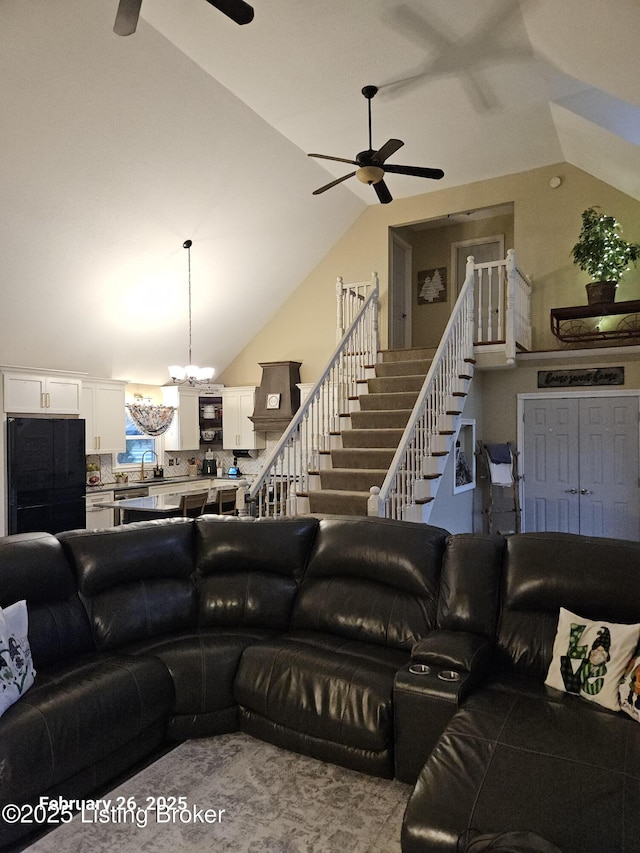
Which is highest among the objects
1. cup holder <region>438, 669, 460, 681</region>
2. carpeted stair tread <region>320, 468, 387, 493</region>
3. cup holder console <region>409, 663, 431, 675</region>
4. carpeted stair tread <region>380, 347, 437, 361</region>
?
carpeted stair tread <region>380, 347, 437, 361</region>

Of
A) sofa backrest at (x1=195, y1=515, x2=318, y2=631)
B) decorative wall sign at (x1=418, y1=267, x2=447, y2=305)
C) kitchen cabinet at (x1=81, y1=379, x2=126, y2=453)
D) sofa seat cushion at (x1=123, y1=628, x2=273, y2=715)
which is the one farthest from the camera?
decorative wall sign at (x1=418, y1=267, x2=447, y2=305)

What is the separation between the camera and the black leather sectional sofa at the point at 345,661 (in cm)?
175

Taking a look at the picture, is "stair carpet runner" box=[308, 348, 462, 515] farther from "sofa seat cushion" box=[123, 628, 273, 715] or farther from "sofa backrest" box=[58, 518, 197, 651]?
"sofa seat cushion" box=[123, 628, 273, 715]

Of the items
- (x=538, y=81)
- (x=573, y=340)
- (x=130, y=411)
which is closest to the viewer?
(x=538, y=81)

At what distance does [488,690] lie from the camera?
91.5 inches

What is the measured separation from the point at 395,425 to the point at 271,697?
4125 mm

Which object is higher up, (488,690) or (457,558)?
(457,558)

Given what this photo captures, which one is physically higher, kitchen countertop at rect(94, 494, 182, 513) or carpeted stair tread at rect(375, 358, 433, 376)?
carpeted stair tread at rect(375, 358, 433, 376)

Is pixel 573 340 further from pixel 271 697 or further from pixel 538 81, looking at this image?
pixel 271 697

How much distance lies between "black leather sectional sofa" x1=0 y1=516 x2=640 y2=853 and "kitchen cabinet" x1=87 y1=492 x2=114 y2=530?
421 centimetres

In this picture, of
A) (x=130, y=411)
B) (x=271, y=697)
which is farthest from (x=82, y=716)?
(x=130, y=411)

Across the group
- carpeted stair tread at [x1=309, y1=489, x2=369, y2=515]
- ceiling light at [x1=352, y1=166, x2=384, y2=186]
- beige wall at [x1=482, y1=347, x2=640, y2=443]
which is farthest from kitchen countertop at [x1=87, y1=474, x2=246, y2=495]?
ceiling light at [x1=352, y1=166, x2=384, y2=186]

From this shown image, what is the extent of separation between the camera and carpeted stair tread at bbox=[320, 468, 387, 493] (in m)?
5.68

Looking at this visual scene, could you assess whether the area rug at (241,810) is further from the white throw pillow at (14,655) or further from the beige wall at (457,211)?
the beige wall at (457,211)
